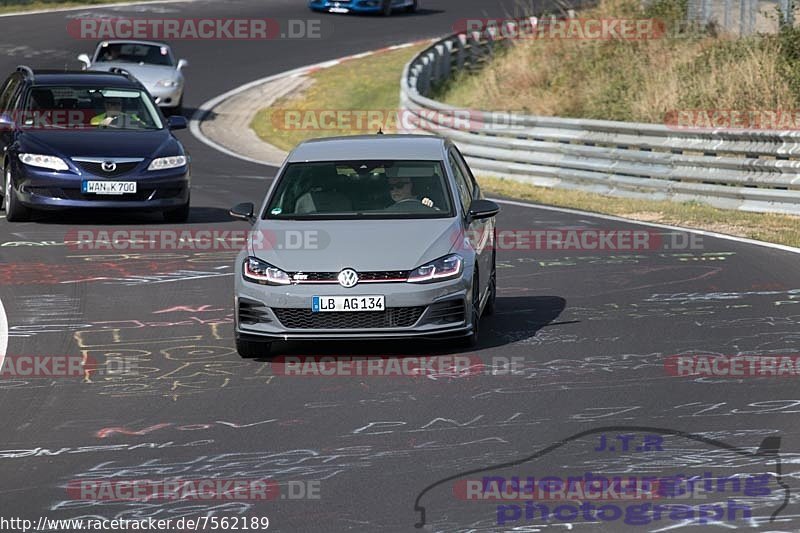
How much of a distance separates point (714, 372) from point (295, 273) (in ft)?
9.00

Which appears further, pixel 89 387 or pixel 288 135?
pixel 288 135

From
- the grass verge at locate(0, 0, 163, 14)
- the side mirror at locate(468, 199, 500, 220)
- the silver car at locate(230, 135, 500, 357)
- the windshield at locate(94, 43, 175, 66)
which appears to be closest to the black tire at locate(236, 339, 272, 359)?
the silver car at locate(230, 135, 500, 357)

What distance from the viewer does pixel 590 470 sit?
24.1 feet

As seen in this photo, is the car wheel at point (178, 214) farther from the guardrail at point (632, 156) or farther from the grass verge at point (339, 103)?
the grass verge at point (339, 103)

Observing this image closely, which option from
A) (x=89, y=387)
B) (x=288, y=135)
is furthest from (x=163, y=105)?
(x=89, y=387)

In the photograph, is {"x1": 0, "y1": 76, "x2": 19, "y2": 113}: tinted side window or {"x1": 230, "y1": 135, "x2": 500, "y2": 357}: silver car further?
{"x1": 0, "y1": 76, "x2": 19, "y2": 113}: tinted side window

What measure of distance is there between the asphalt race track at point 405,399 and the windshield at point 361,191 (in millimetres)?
956

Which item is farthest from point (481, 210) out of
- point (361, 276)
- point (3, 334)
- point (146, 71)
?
point (146, 71)

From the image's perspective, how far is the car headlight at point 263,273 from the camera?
10.1 meters

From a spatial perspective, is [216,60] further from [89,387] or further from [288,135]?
[89,387]

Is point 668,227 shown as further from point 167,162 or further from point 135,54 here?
point 135,54

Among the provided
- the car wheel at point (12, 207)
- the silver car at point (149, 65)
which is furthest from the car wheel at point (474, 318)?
the silver car at point (149, 65)

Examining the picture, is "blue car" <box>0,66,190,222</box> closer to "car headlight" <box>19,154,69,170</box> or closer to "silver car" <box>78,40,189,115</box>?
"car headlight" <box>19,154,69,170</box>

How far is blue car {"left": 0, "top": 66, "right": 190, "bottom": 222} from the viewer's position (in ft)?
56.2
